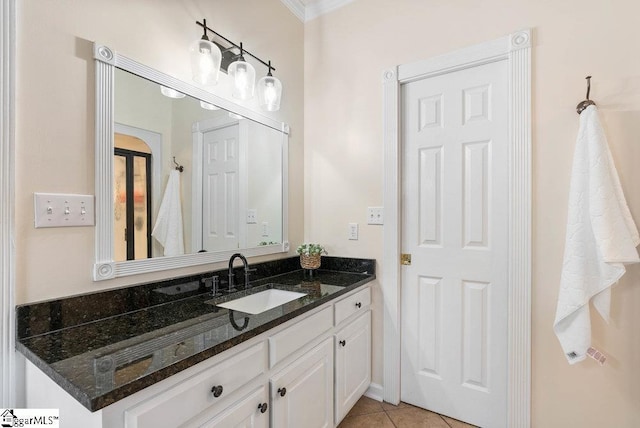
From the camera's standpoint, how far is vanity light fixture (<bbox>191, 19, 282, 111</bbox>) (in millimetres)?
1488

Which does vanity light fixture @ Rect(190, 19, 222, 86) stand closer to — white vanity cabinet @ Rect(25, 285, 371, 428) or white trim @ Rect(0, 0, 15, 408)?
white trim @ Rect(0, 0, 15, 408)

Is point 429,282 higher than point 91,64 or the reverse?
the reverse

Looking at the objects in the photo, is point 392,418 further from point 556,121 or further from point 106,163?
point 106,163

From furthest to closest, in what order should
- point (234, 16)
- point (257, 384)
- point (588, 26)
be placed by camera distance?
point (234, 16) < point (588, 26) < point (257, 384)

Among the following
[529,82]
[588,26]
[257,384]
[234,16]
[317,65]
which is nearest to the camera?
[257,384]

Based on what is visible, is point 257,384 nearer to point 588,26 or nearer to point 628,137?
point 628,137

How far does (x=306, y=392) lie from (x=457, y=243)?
118 cm

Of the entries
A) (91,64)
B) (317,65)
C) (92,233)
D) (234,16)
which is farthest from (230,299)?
(317,65)

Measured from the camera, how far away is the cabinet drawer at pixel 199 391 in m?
0.80

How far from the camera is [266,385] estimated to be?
119 centimetres

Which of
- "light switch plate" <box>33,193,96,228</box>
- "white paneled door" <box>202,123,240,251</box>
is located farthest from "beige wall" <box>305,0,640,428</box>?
"light switch plate" <box>33,193,96,228</box>

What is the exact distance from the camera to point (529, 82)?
163 centimetres

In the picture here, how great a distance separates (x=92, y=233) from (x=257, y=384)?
85 centimetres

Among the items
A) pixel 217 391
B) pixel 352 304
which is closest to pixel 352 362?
pixel 352 304
